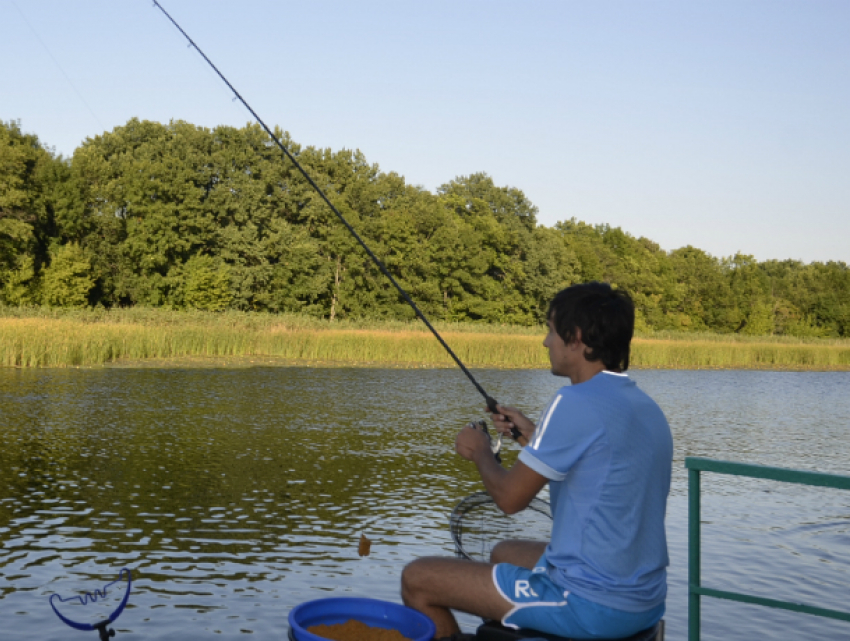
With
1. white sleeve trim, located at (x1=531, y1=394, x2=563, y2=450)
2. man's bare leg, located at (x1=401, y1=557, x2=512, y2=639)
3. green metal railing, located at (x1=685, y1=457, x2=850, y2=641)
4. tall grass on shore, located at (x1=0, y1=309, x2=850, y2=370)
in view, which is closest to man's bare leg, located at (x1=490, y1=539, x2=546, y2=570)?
man's bare leg, located at (x1=401, y1=557, x2=512, y2=639)

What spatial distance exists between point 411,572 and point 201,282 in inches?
1977

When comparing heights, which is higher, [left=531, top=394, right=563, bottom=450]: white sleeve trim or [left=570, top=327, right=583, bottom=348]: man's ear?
[left=570, top=327, right=583, bottom=348]: man's ear

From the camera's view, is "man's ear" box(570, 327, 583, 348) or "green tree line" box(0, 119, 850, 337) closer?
"man's ear" box(570, 327, 583, 348)

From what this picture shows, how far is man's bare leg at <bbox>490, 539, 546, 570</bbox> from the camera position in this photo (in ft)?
10.7

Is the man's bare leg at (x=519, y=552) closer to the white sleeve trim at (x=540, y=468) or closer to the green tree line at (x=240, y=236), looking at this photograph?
the white sleeve trim at (x=540, y=468)

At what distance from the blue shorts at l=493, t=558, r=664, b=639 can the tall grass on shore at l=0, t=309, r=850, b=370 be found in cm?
2262

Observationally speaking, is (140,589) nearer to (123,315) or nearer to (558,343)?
(558,343)

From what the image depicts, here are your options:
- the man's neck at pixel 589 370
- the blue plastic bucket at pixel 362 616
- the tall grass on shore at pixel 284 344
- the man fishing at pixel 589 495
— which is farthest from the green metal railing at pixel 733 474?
the tall grass on shore at pixel 284 344

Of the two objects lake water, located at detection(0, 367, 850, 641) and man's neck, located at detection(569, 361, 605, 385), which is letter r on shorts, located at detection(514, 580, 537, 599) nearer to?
man's neck, located at detection(569, 361, 605, 385)

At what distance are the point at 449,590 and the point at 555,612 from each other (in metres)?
0.37

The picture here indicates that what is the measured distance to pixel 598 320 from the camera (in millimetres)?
2900

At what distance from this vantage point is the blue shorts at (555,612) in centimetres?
270

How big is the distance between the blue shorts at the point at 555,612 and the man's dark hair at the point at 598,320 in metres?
0.66

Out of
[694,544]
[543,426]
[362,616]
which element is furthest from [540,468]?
[694,544]
